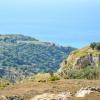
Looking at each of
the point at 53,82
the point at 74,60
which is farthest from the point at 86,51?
the point at 53,82

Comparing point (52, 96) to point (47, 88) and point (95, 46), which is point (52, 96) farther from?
point (95, 46)

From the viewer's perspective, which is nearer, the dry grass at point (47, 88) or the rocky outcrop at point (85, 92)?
the rocky outcrop at point (85, 92)

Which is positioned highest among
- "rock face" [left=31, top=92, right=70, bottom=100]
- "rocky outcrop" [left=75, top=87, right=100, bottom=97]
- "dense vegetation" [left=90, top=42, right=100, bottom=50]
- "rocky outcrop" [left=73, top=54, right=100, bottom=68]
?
"dense vegetation" [left=90, top=42, right=100, bottom=50]

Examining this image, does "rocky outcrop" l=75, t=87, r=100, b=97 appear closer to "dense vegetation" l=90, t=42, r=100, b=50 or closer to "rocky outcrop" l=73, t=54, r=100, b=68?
"rocky outcrop" l=73, t=54, r=100, b=68

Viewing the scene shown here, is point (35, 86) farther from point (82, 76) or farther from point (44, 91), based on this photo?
point (82, 76)

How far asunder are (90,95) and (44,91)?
7.99 meters

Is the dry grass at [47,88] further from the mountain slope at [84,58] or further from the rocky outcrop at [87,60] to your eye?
the rocky outcrop at [87,60]

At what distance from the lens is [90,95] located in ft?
158

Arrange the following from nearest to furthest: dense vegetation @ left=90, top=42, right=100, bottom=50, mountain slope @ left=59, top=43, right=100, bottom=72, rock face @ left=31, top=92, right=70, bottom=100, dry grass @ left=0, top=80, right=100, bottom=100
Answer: rock face @ left=31, top=92, right=70, bottom=100 → dry grass @ left=0, top=80, right=100, bottom=100 → mountain slope @ left=59, top=43, right=100, bottom=72 → dense vegetation @ left=90, top=42, right=100, bottom=50

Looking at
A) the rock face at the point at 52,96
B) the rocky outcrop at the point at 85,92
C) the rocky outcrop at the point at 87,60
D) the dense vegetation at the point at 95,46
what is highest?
the dense vegetation at the point at 95,46

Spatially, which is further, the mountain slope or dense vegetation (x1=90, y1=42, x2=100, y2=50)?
dense vegetation (x1=90, y1=42, x2=100, y2=50)

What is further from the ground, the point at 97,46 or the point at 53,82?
the point at 97,46

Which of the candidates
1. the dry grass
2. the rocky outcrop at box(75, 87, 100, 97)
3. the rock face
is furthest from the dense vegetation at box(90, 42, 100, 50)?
the rock face

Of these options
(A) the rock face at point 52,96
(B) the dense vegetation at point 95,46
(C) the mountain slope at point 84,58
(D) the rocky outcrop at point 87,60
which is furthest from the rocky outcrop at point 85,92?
(B) the dense vegetation at point 95,46
